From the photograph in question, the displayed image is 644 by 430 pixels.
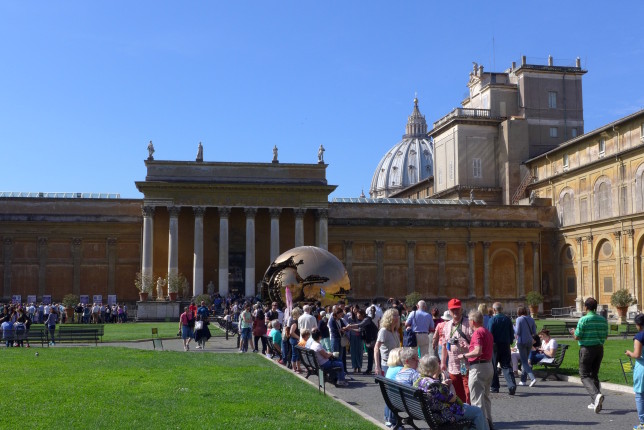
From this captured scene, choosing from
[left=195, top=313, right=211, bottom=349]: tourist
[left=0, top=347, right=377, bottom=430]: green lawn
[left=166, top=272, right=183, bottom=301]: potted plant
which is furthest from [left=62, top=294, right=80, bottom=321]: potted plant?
[left=0, top=347, right=377, bottom=430]: green lawn

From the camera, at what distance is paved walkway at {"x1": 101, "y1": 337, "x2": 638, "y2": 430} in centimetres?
1306

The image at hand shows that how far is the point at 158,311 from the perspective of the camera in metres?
53.5

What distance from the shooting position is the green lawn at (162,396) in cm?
1215

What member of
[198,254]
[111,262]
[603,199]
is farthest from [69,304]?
[603,199]

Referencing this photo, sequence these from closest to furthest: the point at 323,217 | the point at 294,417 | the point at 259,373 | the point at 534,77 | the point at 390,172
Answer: the point at 294,417, the point at 259,373, the point at 323,217, the point at 534,77, the point at 390,172

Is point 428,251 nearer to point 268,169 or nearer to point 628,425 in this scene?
point 268,169

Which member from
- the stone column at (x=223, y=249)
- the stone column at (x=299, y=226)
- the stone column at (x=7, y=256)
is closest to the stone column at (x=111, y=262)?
the stone column at (x=7, y=256)

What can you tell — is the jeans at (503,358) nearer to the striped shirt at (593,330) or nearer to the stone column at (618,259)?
the striped shirt at (593,330)

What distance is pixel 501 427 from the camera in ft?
41.8

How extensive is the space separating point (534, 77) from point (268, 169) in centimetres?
2697

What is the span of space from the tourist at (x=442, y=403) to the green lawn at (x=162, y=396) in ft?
5.91

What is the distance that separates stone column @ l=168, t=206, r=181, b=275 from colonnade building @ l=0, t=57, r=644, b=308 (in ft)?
0.34

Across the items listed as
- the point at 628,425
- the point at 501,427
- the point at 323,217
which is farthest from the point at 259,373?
the point at 323,217

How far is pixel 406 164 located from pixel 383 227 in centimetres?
8974
